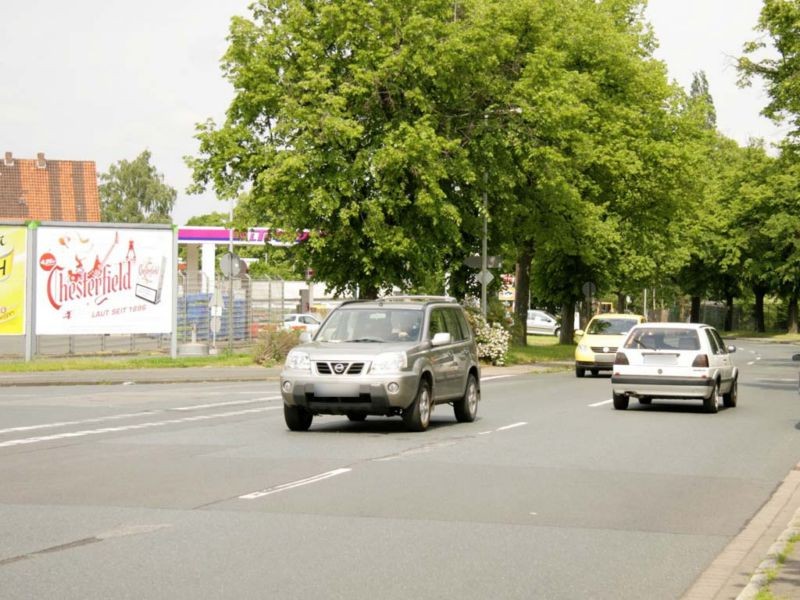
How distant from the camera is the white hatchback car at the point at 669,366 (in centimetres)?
Result: 2159

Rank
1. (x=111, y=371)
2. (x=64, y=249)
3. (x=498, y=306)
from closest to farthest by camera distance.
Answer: (x=111, y=371) < (x=64, y=249) < (x=498, y=306)

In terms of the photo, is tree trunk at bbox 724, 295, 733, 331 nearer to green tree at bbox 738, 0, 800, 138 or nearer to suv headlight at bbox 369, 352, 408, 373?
green tree at bbox 738, 0, 800, 138

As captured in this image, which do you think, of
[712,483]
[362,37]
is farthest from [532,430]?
[362,37]

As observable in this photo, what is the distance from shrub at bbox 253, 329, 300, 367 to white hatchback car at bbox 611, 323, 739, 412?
1628 centimetres

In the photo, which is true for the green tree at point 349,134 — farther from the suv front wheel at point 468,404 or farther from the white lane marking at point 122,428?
the suv front wheel at point 468,404

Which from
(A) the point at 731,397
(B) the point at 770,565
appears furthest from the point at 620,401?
(B) the point at 770,565

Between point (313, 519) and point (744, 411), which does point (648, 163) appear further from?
point (313, 519)

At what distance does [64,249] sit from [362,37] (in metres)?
10.3

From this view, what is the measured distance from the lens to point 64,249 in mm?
35438

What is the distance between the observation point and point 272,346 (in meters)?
37.1

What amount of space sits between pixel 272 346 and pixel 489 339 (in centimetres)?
739

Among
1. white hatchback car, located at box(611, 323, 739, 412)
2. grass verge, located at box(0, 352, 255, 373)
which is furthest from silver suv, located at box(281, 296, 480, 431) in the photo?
grass verge, located at box(0, 352, 255, 373)

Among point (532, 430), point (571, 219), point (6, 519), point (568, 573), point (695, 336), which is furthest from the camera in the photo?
point (571, 219)

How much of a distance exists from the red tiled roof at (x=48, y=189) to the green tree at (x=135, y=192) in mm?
21248
